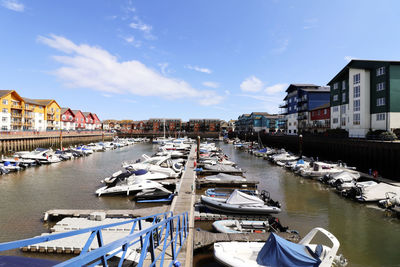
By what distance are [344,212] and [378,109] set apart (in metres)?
34.4

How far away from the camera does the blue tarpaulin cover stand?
915cm

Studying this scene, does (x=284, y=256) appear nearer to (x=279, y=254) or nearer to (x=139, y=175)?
(x=279, y=254)

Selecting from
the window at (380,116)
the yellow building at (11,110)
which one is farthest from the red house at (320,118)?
the yellow building at (11,110)

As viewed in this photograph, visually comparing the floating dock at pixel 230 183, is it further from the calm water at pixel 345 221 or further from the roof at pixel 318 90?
the roof at pixel 318 90

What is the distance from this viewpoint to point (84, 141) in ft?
314

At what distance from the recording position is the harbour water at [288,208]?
14.0m

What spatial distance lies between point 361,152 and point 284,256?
34.1m

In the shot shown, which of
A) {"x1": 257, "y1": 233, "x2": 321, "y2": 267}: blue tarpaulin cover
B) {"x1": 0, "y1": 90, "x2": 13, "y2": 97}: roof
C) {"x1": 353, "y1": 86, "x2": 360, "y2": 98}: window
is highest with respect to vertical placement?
{"x1": 0, "y1": 90, "x2": 13, "y2": 97}: roof

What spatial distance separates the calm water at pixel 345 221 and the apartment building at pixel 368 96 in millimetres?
25922

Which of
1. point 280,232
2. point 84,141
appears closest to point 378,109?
point 280,232

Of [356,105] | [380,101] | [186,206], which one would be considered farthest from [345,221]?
[356,105]

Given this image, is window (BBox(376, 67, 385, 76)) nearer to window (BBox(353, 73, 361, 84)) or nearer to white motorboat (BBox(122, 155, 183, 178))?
window (BBox(353, 73, 361, 84))

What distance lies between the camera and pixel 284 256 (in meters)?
9.22

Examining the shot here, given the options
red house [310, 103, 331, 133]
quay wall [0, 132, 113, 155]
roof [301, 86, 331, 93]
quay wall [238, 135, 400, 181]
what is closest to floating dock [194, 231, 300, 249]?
quay wall [238, 135, 400, 181]
